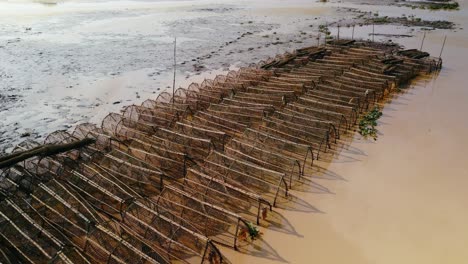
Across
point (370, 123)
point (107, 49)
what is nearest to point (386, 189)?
point (370, 123)

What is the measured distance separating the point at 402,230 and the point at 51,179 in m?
8.02

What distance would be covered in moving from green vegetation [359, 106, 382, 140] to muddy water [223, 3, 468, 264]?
11.2 inches

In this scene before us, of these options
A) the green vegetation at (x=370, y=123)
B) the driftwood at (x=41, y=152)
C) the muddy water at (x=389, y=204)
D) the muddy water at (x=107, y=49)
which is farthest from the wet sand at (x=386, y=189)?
the driftwood at (x=41, y=152)

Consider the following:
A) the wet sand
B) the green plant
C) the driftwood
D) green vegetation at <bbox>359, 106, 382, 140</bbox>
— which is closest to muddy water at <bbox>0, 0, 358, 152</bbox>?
the wet sand

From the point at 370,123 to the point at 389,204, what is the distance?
185 inches

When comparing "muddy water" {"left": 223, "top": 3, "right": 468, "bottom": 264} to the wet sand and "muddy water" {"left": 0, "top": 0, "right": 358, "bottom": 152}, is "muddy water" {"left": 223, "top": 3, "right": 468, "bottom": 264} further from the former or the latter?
"muddy water" {"left": 0, "top": 0, "right": 358, "bottom": 152}

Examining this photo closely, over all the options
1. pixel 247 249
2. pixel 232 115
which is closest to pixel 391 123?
pixel 232 115

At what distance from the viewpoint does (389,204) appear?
28.4ft

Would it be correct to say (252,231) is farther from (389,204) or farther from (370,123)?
(370,123)

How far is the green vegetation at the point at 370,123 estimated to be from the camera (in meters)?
12.0

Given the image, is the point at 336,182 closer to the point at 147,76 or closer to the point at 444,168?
the point at 444,168

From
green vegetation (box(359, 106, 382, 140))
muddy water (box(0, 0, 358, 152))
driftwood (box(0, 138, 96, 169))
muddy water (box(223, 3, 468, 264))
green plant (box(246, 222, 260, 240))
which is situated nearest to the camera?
muddy water (box(223, 3, 468, 264))

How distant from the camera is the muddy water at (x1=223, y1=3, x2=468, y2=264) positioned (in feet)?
24.0

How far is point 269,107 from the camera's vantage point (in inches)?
480
